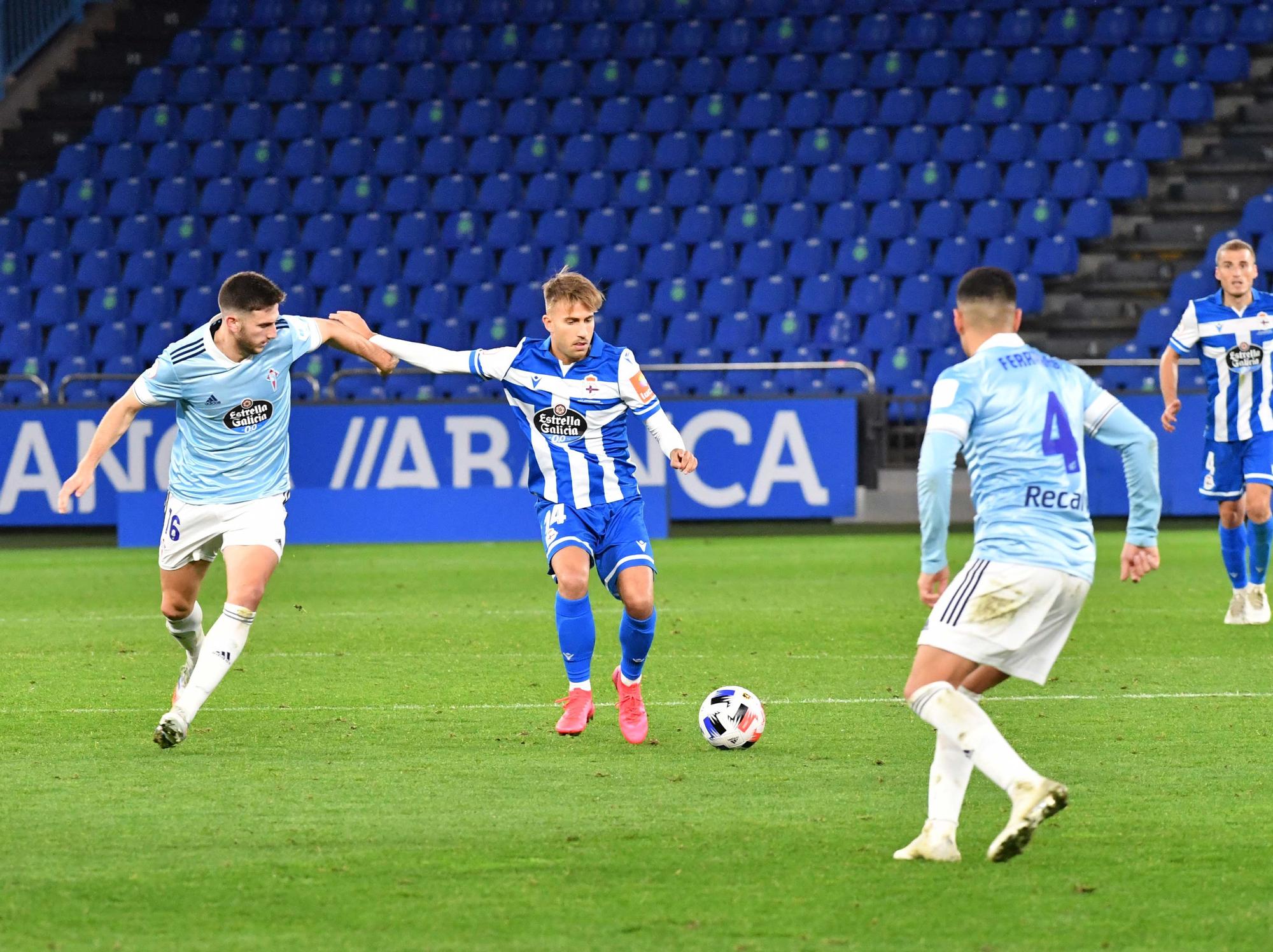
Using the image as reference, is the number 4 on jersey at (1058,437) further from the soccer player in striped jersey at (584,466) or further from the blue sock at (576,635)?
the blue sock at (576,635)

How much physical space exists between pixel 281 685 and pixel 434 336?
13130 mm

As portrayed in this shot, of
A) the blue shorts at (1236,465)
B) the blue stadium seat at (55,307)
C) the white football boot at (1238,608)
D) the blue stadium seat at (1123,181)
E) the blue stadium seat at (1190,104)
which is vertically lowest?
the white football boot at (1238,608)

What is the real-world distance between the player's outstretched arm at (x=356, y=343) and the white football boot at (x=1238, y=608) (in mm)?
5725

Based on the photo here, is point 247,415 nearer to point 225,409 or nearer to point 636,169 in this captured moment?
point 225,409

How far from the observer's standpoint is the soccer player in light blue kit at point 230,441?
22.3 ft

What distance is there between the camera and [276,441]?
718 cm

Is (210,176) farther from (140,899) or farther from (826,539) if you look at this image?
(140,899)

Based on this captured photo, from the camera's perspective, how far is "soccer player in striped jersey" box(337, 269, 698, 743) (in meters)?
6.85

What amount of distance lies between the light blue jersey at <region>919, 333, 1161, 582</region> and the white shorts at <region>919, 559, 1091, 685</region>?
4 cm

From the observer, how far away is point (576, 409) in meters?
6.96

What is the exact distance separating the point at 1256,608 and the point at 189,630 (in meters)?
6.35

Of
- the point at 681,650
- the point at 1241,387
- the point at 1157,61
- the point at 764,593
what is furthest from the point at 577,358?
the point at 1157,61

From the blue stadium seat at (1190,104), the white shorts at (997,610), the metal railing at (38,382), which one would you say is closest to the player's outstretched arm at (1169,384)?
the white shorts at (997,610)

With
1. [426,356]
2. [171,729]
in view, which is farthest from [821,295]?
[171,729]
